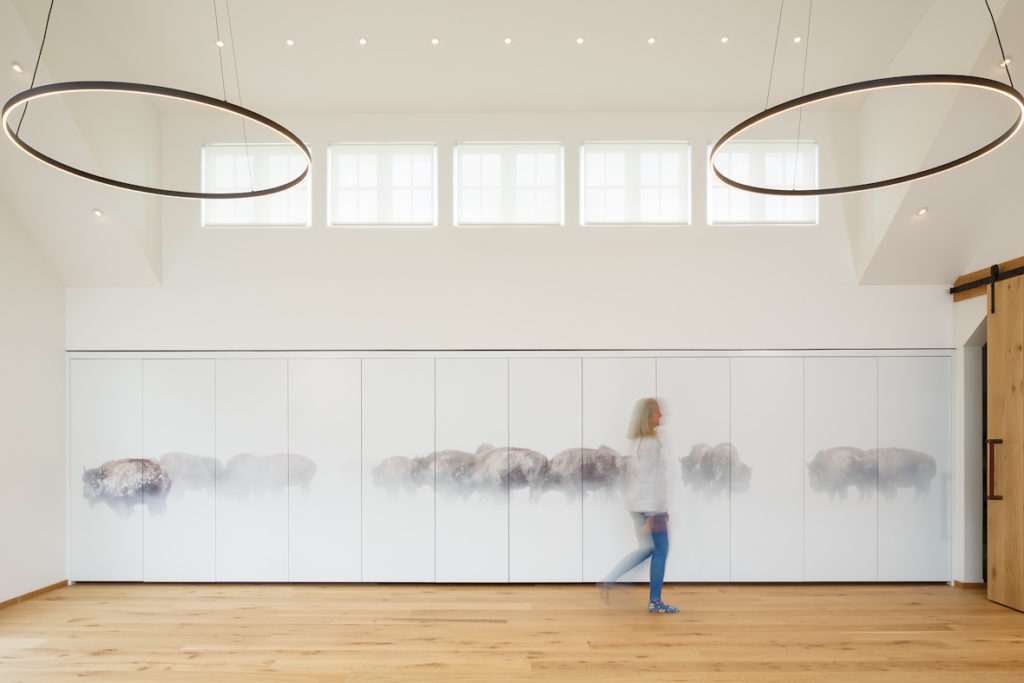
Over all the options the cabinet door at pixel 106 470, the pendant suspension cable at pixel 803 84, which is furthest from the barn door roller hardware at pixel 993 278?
the cabinet door at pixel 106 470

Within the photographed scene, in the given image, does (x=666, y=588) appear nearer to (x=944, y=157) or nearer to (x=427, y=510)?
(x=427, y=510)

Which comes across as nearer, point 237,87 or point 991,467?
point 991,467

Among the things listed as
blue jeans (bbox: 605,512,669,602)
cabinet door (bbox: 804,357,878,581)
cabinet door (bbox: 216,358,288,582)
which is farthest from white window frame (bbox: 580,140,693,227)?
cabinet door (bbox: 216,358,288,582)

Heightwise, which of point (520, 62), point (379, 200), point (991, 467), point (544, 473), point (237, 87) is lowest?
point (544, 473)

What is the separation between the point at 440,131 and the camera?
682cm

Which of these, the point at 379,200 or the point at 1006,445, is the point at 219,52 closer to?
the point at 379,200

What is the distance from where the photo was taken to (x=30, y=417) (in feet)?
20.6

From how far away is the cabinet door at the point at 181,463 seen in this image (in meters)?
6.60

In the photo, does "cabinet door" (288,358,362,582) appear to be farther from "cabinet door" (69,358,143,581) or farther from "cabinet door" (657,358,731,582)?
"cabinet door" (657,358,731,582)

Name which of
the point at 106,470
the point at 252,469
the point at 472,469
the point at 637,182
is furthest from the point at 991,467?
the point at 106,470

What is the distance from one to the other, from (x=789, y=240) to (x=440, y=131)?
375 centimetres

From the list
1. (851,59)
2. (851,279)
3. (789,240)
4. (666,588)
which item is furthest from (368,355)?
(851,59)

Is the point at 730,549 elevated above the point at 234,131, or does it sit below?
below

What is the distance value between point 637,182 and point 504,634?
4.51 metres
